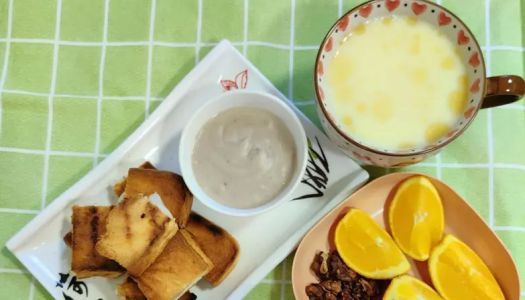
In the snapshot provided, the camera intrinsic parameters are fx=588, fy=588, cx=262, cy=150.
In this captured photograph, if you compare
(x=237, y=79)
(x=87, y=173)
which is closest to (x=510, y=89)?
(x=237, y=79)

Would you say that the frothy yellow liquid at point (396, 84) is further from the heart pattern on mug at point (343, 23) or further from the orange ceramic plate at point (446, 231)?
the orange ceramic plate at point (446, 231)

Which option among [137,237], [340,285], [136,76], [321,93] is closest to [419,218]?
[340,285]

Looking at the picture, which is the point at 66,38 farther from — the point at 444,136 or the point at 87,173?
the point at 444,136

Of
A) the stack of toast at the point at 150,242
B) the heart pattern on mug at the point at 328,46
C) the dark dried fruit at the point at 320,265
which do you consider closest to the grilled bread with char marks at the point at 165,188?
the stack of toast at the point at 150,242

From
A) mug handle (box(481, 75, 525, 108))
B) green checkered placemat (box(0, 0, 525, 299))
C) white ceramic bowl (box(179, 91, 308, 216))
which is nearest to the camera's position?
mug handle (box(481, 75, 525, 108))

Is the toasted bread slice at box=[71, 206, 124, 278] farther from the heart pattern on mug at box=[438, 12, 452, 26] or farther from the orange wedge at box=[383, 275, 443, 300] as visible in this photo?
the heart pattern on mug at box=[438, 12, 452, 26]

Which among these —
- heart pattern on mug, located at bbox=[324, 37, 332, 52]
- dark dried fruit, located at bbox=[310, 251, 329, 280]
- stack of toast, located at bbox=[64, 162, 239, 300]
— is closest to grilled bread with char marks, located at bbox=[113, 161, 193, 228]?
stack of toast, located at bbox=[64, 162, 239, 300]
